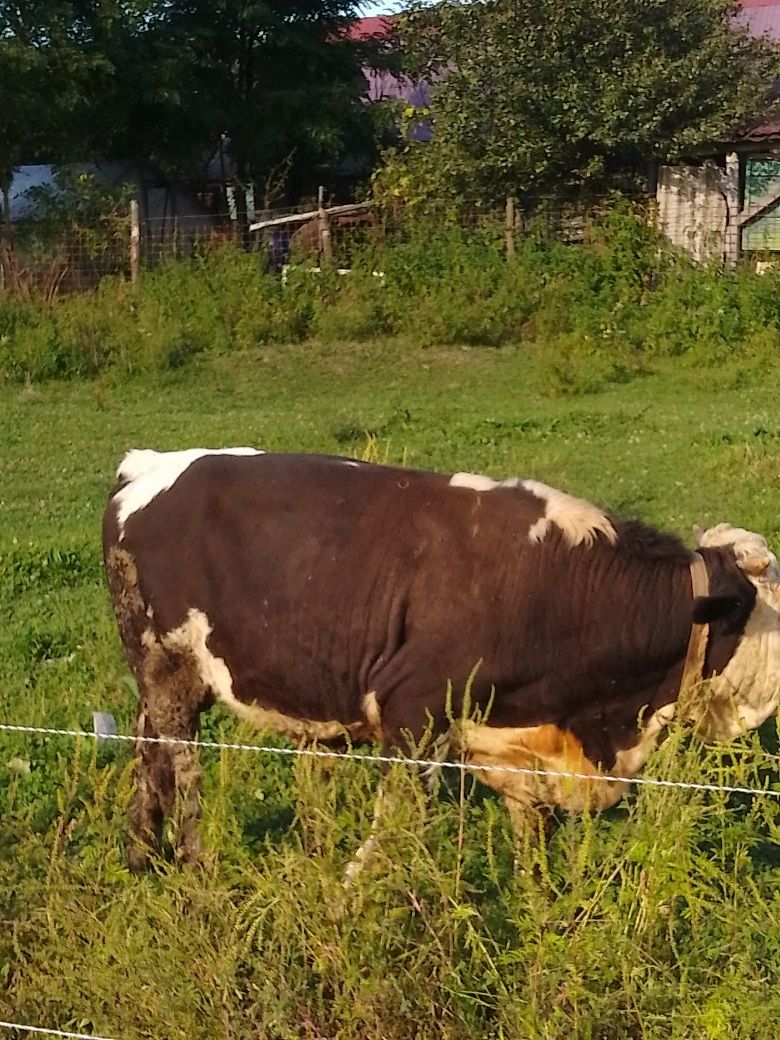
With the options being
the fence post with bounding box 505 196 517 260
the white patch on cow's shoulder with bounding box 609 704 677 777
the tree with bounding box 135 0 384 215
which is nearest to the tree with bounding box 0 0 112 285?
the tree with bounding box 135 0 384 215

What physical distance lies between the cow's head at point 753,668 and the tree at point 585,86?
54.4 ft

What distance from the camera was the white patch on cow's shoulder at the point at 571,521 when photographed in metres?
4.15

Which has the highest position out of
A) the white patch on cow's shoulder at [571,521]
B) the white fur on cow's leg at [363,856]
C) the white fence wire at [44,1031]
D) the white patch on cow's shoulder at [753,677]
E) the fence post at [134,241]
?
the fence post at [134,241]

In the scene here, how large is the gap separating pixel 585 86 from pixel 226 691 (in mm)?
17168

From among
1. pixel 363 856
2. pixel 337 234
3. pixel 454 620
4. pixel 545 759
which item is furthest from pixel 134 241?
pixel 363 856

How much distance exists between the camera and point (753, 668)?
409 cm

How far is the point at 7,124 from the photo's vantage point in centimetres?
2230

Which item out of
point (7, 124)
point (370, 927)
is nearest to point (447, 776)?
point (370, 927)

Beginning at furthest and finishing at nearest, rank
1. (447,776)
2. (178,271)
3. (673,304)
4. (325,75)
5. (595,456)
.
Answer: (325,75) < (178,271) < (673,304) < (595,456) < (447,776)

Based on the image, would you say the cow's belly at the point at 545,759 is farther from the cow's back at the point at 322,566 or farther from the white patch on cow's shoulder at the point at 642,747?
the cow's back at the point at 322,566

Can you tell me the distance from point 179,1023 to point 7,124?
70.5 feet

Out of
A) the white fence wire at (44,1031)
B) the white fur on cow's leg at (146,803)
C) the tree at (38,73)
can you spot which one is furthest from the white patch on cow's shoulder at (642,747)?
the tree at (38,73)

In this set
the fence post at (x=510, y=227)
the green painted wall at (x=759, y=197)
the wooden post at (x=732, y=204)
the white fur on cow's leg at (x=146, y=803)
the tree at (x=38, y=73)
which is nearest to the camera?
the white fur on cow's leg at (x=146, y=803)

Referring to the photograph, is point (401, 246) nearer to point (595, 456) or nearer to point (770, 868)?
point (595, 456)
